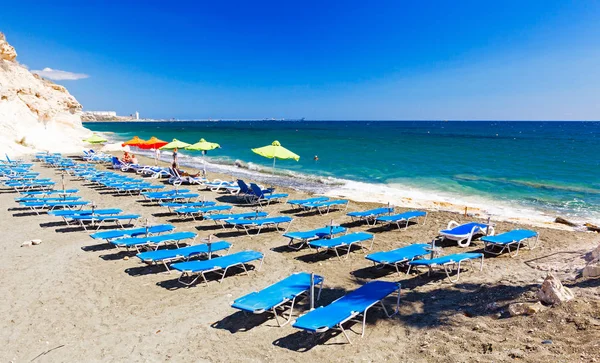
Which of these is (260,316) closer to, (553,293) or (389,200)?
(553,293)

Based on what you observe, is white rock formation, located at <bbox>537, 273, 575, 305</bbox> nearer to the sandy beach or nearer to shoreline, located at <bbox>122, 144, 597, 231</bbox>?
the sandy beach

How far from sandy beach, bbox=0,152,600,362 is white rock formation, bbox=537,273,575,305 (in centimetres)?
12

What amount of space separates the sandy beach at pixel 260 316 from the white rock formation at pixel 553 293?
0.12 m

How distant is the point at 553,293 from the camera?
4.95m

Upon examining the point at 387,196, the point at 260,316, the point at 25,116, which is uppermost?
the point at 25,116

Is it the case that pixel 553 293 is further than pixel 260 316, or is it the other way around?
pixel 260 316

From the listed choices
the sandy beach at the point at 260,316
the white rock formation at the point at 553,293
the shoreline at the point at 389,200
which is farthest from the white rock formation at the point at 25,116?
the white rock formation at the point at 553,293

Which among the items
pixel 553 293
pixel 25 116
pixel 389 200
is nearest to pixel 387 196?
pixel 389 200

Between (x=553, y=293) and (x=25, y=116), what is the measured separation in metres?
35.9

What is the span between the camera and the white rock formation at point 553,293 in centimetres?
491

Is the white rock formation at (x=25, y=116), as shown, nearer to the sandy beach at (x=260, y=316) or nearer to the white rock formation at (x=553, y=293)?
the sandy beach at (x=260, y=316)

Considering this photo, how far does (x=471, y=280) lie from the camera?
21.8 ft

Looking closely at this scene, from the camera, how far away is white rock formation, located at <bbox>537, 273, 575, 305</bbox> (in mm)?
4914

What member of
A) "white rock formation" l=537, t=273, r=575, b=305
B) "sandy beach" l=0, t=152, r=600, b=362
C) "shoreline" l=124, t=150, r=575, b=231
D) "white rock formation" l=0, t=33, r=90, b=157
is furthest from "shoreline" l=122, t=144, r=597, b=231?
A: "white rock formation" l=0, t=33, r=90, b=157
